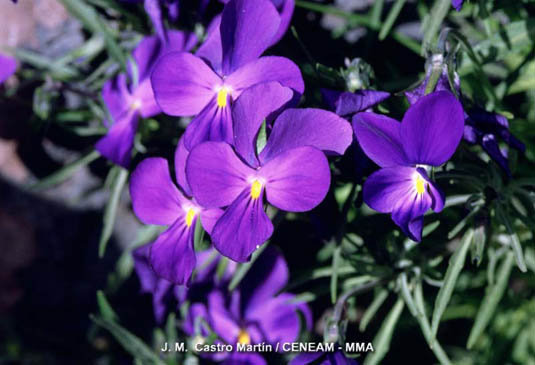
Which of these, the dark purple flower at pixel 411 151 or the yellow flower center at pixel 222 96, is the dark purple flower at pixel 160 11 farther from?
the dark purple flower at pixel 411 151

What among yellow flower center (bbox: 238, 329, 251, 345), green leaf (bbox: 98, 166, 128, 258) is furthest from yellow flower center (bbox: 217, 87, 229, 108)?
yellow flower center (bbox: 238, 329, 251, 345)

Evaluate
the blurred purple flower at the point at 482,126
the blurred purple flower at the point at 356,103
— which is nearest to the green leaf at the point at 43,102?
the blurred purple flower at the point at 356,103

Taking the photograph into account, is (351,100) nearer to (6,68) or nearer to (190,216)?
(190,216)

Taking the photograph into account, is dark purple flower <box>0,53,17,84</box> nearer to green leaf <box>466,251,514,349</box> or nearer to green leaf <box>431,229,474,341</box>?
green leaf <box>431,229,474,341</box>

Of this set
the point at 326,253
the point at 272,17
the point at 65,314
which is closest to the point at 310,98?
the point at 272,17

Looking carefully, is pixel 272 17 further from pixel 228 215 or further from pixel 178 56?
pixel 228 215

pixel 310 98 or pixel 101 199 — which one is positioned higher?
pixel 310 98

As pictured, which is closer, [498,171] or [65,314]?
[498,171]

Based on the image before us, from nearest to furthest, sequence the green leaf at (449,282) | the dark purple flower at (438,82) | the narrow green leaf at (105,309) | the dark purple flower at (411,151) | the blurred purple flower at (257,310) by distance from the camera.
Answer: the dark purple flower at (411,151) < the dark purple flower at (438,82) < the green leaf at (449,282) < the narrow green leaf at (105,309) < the blurred purple flower at (257,310)
